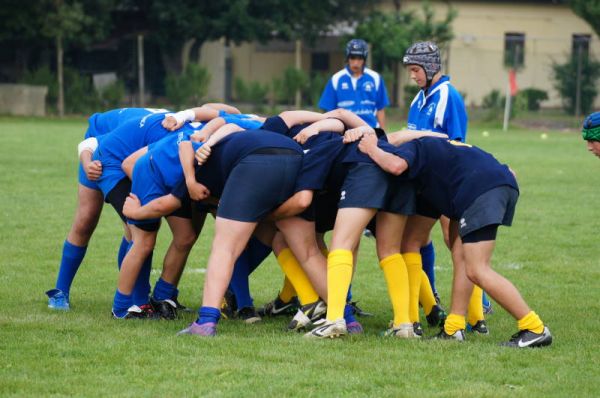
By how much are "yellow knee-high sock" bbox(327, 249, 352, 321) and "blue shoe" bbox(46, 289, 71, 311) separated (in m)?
2.14

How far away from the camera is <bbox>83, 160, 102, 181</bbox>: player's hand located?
302 inches

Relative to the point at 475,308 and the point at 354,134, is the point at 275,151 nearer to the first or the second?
the point at 354,134

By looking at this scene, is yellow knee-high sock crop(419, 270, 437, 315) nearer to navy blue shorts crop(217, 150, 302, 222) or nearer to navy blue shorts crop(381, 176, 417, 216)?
navy blue shorts crop(381, 176, 417, 216)

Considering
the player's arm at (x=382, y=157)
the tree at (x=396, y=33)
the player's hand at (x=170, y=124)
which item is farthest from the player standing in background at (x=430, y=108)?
the tree at (x=396, y=33)

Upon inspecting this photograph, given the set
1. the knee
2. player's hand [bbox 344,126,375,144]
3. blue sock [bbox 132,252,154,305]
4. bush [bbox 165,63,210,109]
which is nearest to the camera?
player's hand [bbox 344,126,375,144]

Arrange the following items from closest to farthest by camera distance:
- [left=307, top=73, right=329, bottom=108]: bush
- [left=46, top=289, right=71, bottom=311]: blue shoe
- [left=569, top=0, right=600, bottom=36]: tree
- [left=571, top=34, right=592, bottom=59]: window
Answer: [left=46, top=289, right=71, bottom=311]: blue shoe < [left=307, top=73, right=329, bottom=108]: bush < [left=571, top=34, right=592, bottom=59]: window < [left=569, top=0, right=600, bottom=36]: tree

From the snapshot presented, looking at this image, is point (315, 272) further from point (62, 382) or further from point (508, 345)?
point (62, 382)

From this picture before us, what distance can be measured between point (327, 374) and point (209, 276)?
1333mm

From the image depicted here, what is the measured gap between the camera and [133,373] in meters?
5.71

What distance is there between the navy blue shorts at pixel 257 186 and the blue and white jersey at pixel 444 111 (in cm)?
160

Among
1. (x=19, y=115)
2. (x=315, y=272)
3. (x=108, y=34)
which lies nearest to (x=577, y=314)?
(x=315, y=272)

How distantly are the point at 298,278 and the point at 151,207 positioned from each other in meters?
1.06

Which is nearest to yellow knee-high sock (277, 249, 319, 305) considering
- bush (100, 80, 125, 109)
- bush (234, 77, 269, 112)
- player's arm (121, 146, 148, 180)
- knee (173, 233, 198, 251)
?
knee (173, 233, 198, 251)

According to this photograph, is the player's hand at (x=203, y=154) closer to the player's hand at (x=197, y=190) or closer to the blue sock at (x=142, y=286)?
the player's hand at (x=197, y=190)
